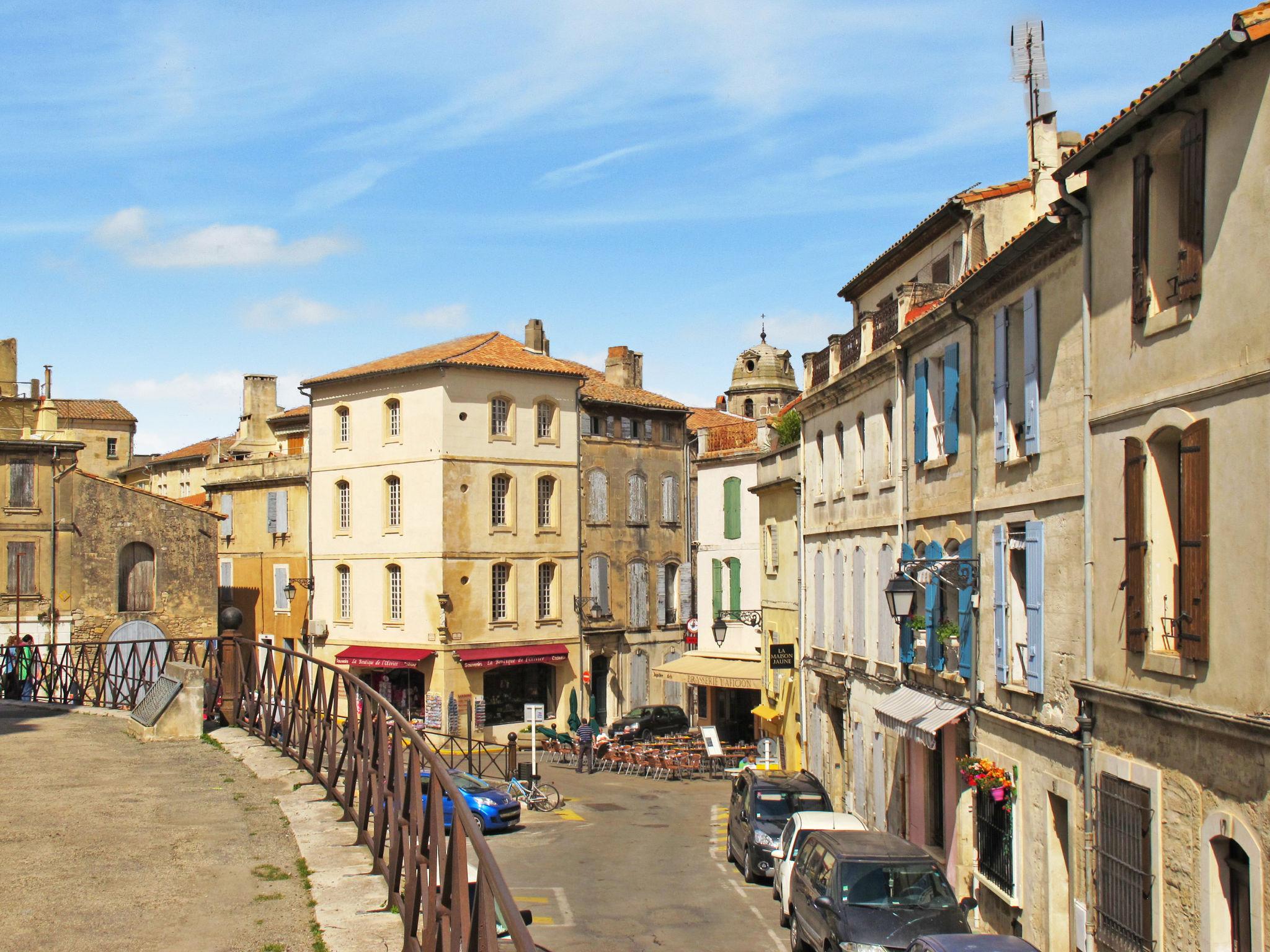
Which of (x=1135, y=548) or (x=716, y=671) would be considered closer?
(x=1135, y=548)

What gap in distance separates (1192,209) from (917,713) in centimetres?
1018

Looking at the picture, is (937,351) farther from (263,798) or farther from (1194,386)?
(263,798)

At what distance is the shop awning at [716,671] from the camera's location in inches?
1442

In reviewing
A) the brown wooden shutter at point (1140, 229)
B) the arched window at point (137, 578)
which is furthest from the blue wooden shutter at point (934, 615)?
the arched window at point (137, 578)

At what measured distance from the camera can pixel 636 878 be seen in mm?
21500

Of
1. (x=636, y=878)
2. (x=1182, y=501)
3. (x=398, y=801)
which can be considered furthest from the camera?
(x=636, y=878)

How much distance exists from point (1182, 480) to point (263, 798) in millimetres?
9435

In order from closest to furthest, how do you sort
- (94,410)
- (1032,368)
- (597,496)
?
1. (1032,368)
2. (597,496)
3. (94,410)

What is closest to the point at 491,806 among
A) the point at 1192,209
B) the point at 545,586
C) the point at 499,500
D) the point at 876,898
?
the point at 876,898

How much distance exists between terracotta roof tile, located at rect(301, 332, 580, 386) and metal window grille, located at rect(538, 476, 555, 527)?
3751mm

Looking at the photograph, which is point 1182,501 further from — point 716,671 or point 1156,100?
point 716,671

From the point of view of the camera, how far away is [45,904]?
9.50m

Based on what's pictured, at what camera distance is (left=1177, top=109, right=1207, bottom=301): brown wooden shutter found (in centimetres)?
1123

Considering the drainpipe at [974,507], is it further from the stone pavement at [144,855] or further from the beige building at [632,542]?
the beige building at [632,542]
